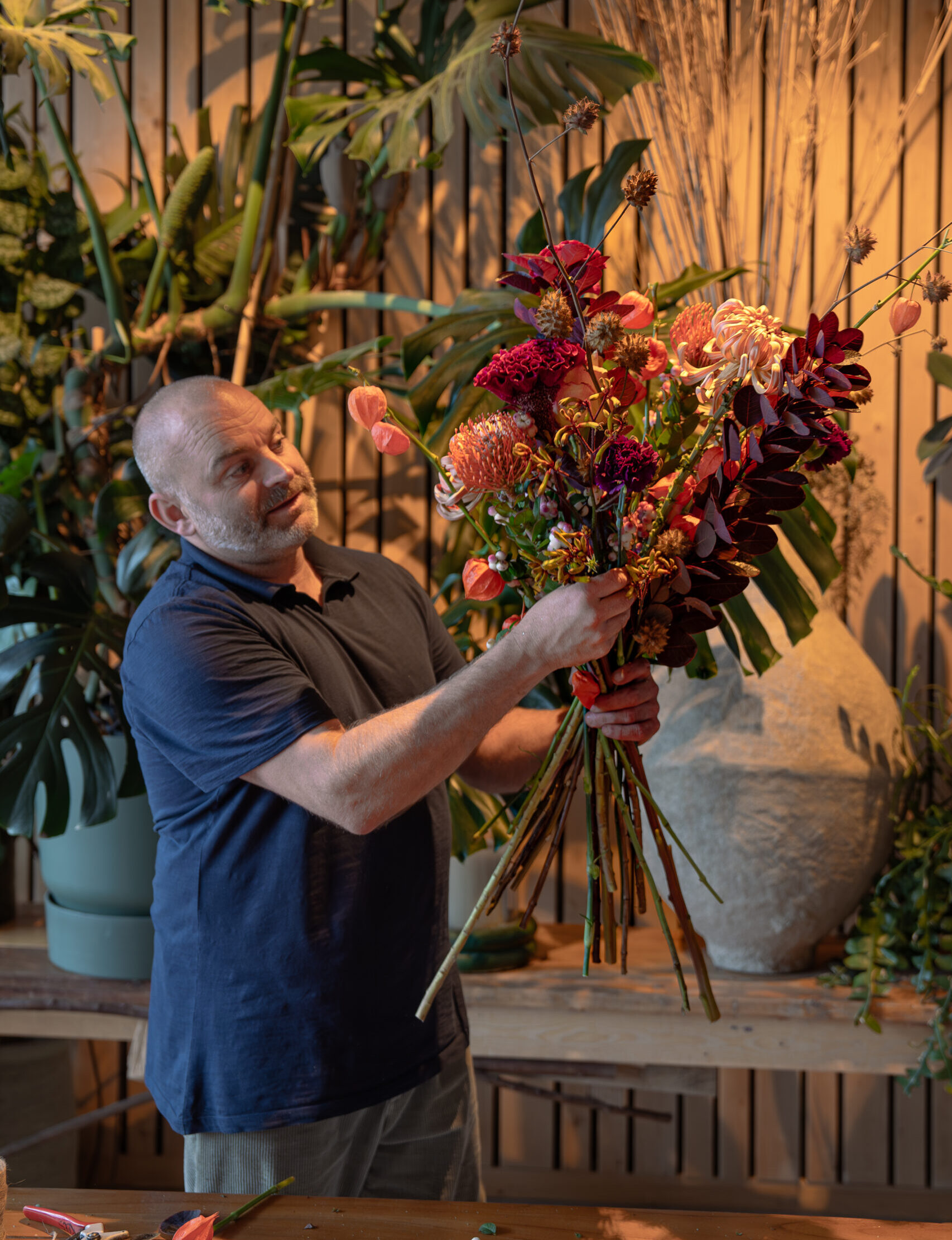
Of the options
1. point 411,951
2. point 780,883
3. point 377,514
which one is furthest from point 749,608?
point 377,514

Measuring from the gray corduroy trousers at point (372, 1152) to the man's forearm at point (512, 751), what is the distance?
0.38m

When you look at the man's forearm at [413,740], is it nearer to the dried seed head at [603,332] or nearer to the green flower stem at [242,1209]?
the dried seed head at [603,332]

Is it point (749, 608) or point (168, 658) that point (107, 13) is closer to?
point (168, 658)

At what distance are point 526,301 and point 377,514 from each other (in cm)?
98

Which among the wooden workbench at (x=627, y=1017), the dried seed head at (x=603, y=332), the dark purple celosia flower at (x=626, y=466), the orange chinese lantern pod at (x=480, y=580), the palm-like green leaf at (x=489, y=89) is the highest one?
the palm-like green leaf at (x=489, y=89)

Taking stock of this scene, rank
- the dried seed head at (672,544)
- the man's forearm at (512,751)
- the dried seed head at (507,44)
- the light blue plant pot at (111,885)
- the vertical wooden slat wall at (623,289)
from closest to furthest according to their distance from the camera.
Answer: the dried seed head at (507,44) → the dried seed head at (672,544) → the man's forearm at (512,751) → the light blue plant pot at (111,885) → the vertical wooden slat wall at (623,289)

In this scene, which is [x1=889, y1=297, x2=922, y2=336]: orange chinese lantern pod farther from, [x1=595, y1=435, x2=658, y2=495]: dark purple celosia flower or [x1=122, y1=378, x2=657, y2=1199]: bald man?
[x1=122, y1=378, x2=657, y2=1199]: bald man

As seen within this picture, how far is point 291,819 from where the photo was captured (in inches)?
51.1

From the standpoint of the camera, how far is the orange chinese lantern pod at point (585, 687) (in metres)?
1.07

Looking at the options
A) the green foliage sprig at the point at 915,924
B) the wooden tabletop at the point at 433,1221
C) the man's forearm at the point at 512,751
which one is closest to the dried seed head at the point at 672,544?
the man's forearm at the point at 512,751

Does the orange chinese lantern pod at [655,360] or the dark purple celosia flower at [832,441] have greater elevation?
the orange chinese lantern pod at [655,360]

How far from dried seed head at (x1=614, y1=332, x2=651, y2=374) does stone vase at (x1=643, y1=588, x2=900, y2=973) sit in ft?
3.75

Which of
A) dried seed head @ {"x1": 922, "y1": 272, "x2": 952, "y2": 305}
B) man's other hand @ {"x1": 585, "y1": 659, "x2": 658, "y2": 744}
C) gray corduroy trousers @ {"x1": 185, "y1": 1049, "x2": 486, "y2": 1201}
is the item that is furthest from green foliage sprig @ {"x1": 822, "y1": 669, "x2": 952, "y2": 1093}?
dried seed head @ {"x1": 922, "y1": 272, "x2": 952, "y2": 305}

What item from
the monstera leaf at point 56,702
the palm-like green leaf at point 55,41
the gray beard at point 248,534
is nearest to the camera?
the gray beard at point 248,534
